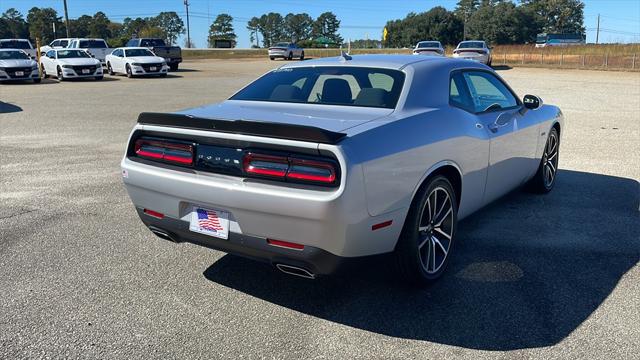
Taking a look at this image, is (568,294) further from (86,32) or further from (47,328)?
(86,32)

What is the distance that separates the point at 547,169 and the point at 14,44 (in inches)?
1215

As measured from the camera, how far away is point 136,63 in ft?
88.7

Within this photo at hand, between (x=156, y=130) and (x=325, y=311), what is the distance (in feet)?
Result: 5.25

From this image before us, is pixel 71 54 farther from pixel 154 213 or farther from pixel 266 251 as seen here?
pixel 266 251

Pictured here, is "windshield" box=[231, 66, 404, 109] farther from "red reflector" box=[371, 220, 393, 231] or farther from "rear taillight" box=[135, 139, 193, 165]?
"rear taillight" box=[135, 139, 193, 165]

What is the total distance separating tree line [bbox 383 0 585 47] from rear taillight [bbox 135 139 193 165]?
96571 millimetres

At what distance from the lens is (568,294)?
3.80 meters

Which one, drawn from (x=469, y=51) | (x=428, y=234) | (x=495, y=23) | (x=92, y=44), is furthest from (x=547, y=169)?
(x=495, y=23)

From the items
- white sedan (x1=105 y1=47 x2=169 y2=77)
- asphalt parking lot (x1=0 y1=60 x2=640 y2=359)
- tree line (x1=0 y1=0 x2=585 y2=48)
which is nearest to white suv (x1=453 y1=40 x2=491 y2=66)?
white sedan (x1=105 y1=47 x2=169 y2=77)

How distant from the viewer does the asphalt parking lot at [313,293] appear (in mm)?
3172

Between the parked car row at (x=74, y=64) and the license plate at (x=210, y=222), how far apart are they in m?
23.2

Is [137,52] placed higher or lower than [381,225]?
higher

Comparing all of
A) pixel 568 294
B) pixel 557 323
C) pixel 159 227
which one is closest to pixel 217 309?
pixel 159 227

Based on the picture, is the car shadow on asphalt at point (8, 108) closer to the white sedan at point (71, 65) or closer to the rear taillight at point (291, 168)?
the white sedan at point (71, 65)
